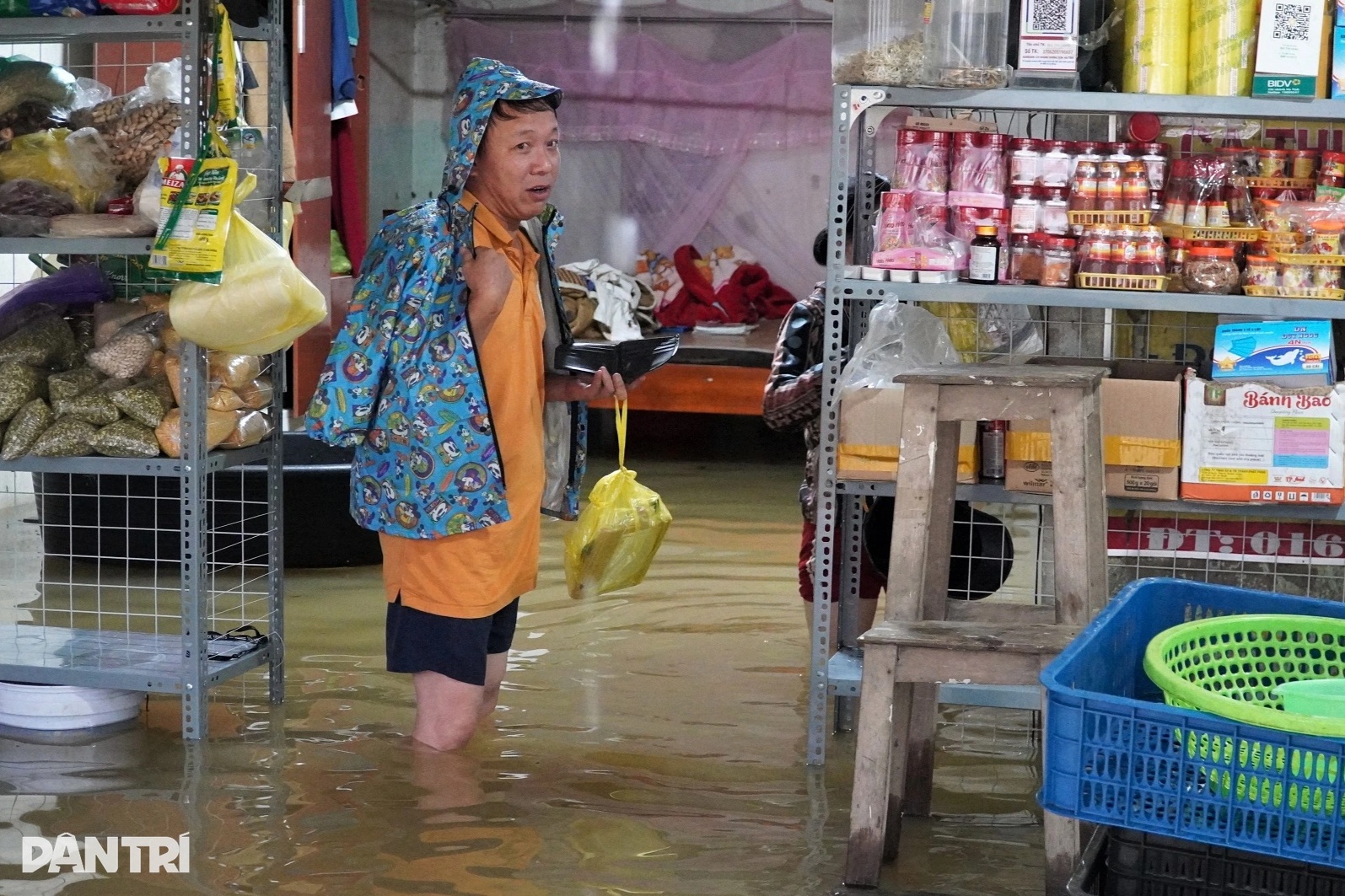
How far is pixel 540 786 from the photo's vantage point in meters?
3.56

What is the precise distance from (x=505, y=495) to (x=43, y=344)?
1323mm

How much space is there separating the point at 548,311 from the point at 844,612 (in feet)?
3.59

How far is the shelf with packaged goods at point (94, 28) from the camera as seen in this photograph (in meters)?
3.61

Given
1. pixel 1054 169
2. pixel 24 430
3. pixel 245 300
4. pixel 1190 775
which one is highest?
pixel 1054 169

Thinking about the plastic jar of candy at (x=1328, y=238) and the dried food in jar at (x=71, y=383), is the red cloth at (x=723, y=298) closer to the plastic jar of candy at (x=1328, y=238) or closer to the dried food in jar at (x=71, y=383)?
the dried food in jar at (x=71, y=383)

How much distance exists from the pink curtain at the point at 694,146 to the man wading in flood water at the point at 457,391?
609 cm

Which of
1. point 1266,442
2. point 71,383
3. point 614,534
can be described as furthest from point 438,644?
point 1266,442

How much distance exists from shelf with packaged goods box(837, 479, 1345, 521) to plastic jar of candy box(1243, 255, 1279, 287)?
49 cm

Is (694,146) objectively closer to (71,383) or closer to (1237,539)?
(71,383)

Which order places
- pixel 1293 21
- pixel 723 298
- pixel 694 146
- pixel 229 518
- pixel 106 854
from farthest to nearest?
pixel 694 146, pixel 723 298, pixel 229 518, pixel 1293 21, pixel 106 854

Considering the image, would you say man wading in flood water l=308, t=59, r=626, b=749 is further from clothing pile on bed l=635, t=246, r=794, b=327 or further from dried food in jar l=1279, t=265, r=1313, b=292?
clothing pile on bed l=635, t=246, r=794, b=327

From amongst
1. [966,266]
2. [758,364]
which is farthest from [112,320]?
[758,364]

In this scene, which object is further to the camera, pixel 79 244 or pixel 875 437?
pixel 79 244

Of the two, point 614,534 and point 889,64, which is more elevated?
point 889,64
